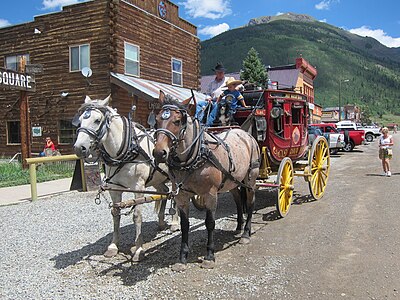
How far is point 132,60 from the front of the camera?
1712 cm

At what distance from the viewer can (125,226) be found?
7.08m

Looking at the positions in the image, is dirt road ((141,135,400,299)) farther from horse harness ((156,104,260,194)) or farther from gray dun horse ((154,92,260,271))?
horse harness ((156,104,260,194))

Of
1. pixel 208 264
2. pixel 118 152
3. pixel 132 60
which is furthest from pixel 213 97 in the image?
pixel 132 60

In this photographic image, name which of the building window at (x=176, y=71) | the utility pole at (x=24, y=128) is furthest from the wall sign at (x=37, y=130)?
the building window at (x=176, y=71)

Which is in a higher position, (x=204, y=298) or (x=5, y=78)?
(x=5, y=78)

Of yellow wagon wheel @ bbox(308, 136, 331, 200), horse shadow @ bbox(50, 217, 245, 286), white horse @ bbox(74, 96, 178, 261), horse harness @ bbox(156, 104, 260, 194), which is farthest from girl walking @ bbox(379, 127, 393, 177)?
white horse @ bbox(74, 96, 178, 261)

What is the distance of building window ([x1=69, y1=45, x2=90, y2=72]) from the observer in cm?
1669

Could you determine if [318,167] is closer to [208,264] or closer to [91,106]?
[208,264]

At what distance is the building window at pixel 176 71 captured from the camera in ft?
66.0

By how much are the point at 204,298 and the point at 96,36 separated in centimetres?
1471

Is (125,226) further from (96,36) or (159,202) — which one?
(96,36)

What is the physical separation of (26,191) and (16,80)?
3950 mm

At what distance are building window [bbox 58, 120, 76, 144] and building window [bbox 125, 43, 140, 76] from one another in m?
3.79

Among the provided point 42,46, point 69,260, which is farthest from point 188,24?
point 69,260
